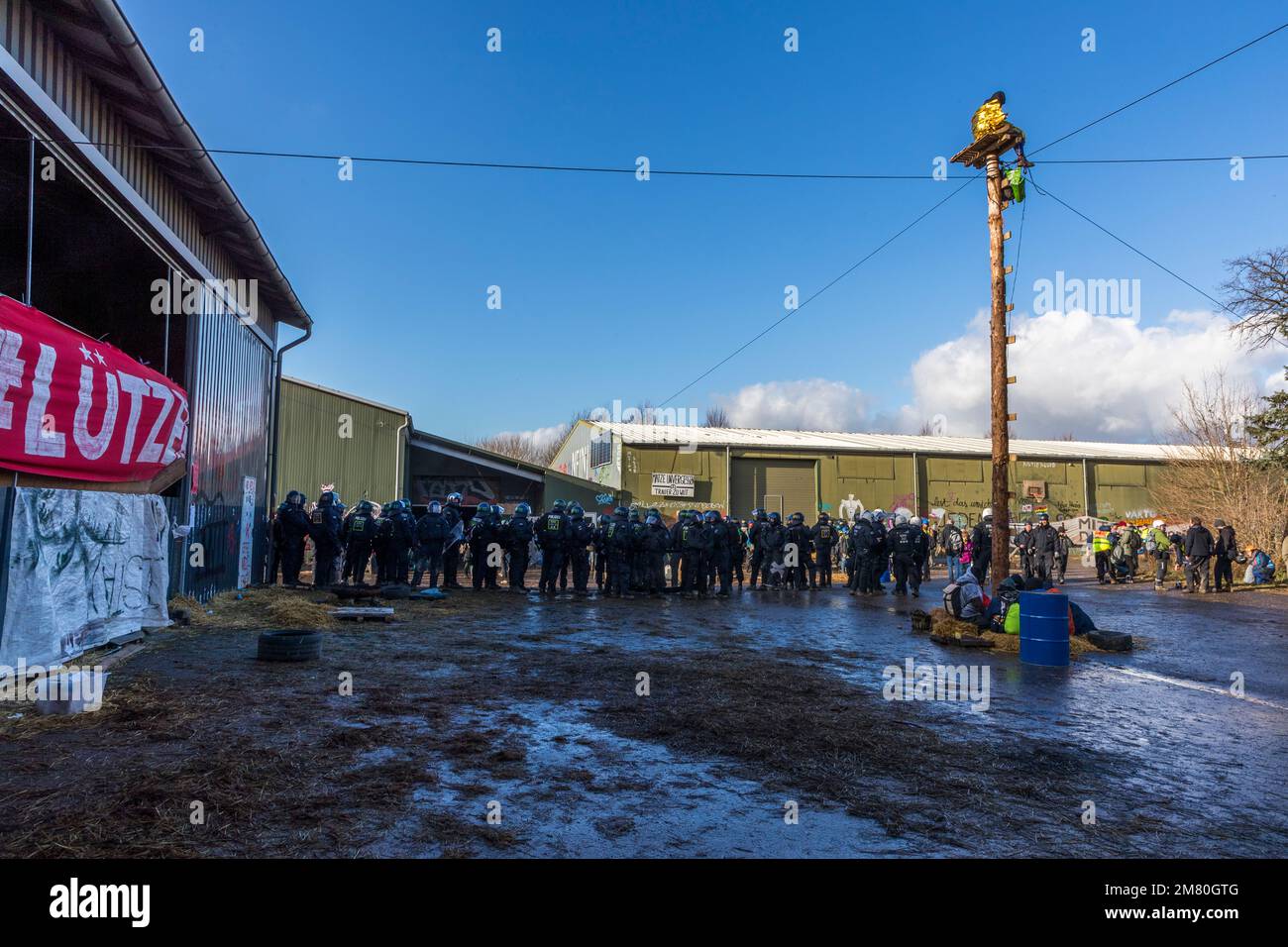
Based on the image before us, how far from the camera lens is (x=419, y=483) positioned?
1209 inches

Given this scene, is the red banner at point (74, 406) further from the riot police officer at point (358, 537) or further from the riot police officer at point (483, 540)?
the riot police officer at point (483, 540)

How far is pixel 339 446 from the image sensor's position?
92.9 feet

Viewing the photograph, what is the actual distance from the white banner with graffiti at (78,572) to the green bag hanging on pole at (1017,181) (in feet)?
Result: 47.0

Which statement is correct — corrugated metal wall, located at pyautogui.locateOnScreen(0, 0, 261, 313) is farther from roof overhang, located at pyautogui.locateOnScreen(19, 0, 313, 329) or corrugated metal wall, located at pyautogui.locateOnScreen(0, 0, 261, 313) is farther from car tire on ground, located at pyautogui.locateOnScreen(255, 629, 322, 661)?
car tire on ground, located at pyautogui.locateOnScreen(255, 629, 322, 661)

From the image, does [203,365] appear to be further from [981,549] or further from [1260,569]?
[1260,569]

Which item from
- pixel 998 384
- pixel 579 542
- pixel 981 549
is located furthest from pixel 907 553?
pixel 579 542

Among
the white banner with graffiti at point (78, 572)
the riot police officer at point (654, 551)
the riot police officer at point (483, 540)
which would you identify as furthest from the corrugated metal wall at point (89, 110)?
the riot police officer at point (654, 551)

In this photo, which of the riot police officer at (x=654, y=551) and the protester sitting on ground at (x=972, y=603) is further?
the riot police officer at (x=654, y=551)

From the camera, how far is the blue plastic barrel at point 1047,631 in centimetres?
1009

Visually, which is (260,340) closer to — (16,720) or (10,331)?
(10,331)
